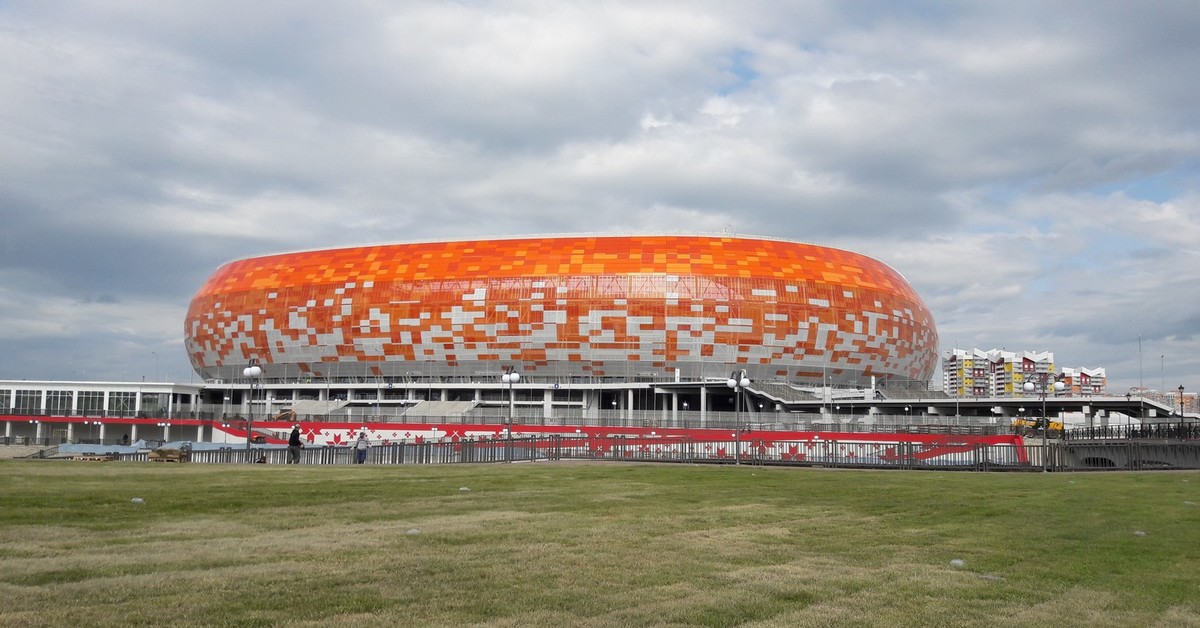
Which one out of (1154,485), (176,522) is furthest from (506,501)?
(1154,485)

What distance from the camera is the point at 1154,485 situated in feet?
78.9

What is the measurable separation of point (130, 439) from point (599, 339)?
3975 cm

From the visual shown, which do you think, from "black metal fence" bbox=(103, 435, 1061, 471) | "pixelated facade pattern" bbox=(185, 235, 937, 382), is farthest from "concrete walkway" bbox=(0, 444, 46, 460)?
"pixelated facade pattern" bbox=(185, 235, 937, 382)

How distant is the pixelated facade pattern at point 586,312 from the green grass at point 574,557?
66.2 m

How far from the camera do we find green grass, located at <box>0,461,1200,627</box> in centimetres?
742

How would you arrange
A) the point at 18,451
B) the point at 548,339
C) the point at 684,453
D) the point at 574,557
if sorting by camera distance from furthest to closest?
the point at 548,339 → the point at 18,451 → the point at 684,453 → the point at 574,557

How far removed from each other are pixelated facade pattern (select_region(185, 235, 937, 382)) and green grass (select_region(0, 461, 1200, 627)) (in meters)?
66.2

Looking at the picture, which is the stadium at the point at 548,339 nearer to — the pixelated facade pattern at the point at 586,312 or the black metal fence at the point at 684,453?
the pixelated facade pattern at the point at 586,312

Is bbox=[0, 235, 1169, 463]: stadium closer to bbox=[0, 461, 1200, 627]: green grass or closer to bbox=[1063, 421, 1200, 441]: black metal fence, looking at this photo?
bbox=[1063, 421, 1200, 441]: black metal fence

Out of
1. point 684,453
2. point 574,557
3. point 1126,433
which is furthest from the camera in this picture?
point 1126,433

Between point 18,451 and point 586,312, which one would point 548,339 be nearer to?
point 586,312

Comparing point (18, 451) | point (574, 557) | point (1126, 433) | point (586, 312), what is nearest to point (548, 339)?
point (586, 312)

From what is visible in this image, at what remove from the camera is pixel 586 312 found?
85375 millimetres

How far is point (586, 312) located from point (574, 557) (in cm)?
7547
